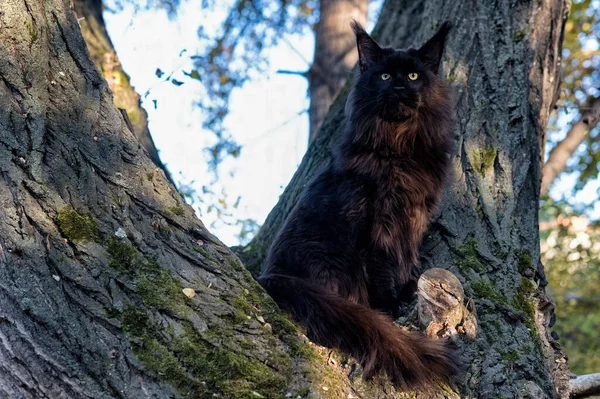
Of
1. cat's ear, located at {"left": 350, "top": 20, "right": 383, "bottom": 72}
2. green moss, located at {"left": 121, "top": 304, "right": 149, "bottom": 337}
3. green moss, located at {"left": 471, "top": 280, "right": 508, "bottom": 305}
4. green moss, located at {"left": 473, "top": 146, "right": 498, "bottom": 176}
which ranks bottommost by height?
green moss, located at {"left": 121, "top": 304, "right": 149, "bottom": 337}

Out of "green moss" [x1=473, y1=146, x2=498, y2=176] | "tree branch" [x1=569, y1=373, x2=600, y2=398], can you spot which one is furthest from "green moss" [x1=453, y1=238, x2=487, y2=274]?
"tree branch" [x1=569, y1=373, x2=600, y2=398]

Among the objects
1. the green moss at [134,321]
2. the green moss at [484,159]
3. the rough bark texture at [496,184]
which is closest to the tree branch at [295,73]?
the rough bark texture at [496,184]

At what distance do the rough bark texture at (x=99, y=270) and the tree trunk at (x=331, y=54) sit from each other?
4.63m

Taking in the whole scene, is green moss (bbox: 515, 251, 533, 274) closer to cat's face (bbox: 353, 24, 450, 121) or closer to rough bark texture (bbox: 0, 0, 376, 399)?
cat's face (bbox: 353, 24, 450, 121)

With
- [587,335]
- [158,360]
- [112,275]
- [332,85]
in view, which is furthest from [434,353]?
[587,335]

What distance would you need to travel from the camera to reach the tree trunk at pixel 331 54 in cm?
752

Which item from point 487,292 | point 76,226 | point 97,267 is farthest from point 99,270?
point 487,292

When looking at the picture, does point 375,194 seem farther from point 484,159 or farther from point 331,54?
point 331,54

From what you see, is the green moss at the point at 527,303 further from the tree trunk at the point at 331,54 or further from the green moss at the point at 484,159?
the tree trunk at the point at 331,54

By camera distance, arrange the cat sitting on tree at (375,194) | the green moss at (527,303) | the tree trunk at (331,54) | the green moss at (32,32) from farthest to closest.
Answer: the tree trunk at (331,54)
the cat sitting on tree at (375,194)
the green moss at (527,303)
the green moss at (32,32)

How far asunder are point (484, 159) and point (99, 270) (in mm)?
2692

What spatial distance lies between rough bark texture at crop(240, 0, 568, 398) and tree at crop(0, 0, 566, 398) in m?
0.02

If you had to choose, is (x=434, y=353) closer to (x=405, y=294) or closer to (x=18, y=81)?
(x=405, y=294)

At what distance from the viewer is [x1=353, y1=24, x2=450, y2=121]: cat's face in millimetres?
3998
